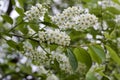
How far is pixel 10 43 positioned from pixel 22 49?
→ 8 cm

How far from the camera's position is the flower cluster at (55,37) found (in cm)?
149

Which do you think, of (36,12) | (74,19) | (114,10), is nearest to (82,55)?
(74,19)

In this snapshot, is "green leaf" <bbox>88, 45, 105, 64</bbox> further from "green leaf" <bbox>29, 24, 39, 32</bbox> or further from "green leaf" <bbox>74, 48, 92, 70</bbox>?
"green leaf" <bbox>29, 24, 39, 32</bbox>

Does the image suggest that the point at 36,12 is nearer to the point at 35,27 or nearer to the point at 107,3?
the point at 35,27

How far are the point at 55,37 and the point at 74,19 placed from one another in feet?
0.47

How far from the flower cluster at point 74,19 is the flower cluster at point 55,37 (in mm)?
69

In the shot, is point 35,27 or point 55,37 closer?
point 55,37

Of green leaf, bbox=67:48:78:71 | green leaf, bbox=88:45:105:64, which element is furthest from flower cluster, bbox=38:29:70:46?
green leaf, bbox=88:45:105:64

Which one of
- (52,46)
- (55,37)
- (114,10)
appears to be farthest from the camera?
(114,10)

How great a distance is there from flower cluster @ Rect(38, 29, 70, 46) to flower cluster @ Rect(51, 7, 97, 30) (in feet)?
0.23

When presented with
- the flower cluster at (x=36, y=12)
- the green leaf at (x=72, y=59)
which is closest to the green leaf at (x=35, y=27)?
the flower cluster at (x=36, y=12)

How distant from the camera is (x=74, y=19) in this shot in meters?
1.56

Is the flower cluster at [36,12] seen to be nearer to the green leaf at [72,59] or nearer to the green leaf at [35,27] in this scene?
the green leaf at [35,27]

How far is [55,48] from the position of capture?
164cm
